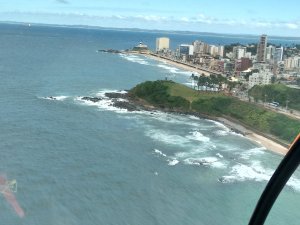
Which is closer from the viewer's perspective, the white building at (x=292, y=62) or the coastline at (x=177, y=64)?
the white building at (x=292, y=62)

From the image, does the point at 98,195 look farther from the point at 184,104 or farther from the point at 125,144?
the point at 184,104

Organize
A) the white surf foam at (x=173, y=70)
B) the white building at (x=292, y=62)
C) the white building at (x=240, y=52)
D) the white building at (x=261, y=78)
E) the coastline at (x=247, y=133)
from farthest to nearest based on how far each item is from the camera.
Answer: the white surf foam at (x=173, y=70) < the white building at (x=240, y=52) < the white building at (x=261, y=78) < the white building at (x=292, y=62) < the coastline at (x=247, y=133)

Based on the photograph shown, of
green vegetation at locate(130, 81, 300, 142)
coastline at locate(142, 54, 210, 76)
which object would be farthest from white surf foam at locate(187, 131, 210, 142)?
coastline at locate(142, 54, 210, 76)

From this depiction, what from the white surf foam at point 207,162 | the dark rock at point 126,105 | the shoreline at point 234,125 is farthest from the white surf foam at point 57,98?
the white surf foam at point 207,162

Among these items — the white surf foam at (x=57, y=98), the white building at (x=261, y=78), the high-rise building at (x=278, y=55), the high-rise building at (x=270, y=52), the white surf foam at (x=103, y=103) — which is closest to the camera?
the high-rise building at (x=278, y=55)

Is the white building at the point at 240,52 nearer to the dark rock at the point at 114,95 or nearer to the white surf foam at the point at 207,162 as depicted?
the dark rock at the point at 114,95

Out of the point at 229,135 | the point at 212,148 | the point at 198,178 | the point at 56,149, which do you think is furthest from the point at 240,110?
the point at 56,149

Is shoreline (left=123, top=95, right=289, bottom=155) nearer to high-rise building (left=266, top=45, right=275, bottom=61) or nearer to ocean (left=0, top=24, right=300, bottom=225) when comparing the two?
ocean (left=0, top=24, right=300, bottom=225)

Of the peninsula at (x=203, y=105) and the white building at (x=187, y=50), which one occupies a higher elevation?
the white building at (x=187, y=50)
